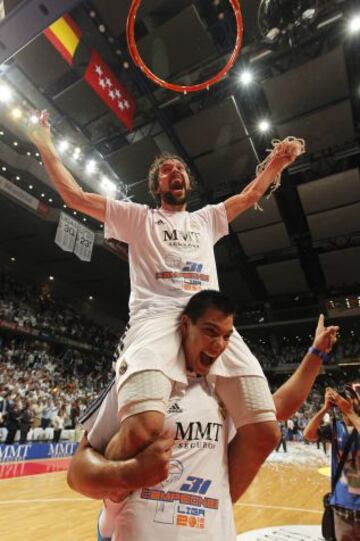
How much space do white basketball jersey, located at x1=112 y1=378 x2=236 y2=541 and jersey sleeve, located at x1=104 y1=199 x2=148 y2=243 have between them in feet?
2.86

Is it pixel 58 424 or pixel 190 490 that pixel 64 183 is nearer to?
pixel 190 490

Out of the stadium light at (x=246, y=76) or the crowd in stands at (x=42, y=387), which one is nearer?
the stadium light at (x=246, y=76)

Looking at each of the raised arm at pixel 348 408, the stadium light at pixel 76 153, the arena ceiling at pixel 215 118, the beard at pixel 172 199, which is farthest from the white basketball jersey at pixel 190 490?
the stadium light at pixel 76 153

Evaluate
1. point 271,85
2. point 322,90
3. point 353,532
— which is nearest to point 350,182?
point 322,90

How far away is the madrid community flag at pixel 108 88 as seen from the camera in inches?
349

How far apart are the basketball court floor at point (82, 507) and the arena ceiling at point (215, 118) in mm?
7930

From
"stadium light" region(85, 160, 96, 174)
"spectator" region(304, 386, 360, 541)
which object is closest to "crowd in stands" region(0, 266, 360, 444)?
"stadium light" region(85, 160, 96, 174)

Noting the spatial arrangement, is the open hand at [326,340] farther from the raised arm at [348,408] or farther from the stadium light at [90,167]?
the stadium light at [90,167]

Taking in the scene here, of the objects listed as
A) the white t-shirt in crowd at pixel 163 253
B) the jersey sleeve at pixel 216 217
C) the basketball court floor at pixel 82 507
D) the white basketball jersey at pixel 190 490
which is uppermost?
the jersey sleeve at pixel 216 217

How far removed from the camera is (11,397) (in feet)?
38.3

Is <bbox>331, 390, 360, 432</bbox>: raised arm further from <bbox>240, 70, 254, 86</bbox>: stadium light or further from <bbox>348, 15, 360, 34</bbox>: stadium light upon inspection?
<bbox>240, 70, 254, 86</bbox>: stadium light

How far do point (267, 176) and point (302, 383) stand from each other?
1.28m

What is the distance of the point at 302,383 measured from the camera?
205cm

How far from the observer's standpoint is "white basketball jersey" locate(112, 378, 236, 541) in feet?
4.46
